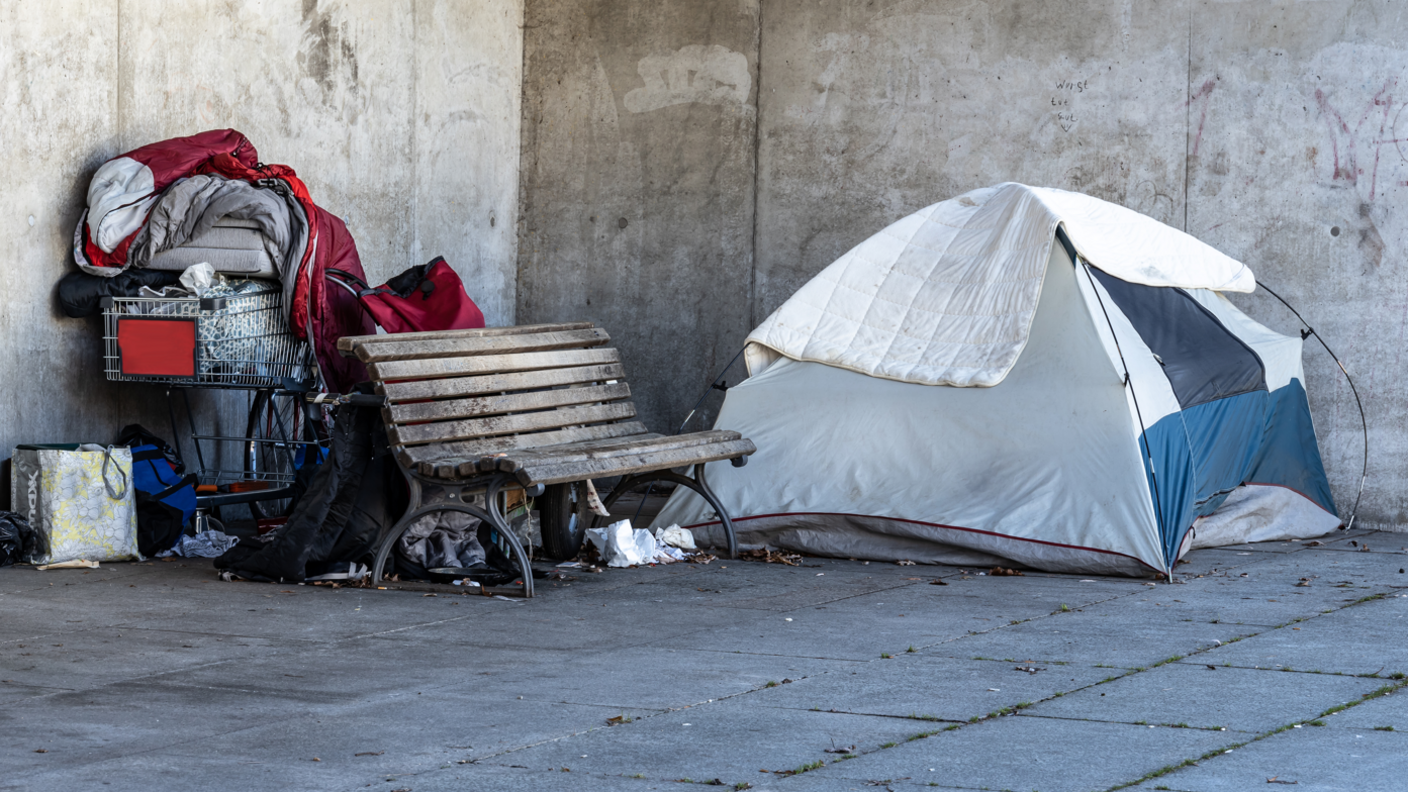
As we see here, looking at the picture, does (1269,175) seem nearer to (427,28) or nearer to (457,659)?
(427,28)

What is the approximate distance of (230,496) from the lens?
23.7 feet

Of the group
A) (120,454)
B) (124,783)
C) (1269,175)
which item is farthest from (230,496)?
(1269,175)

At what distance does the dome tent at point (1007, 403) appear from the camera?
6.68 meters

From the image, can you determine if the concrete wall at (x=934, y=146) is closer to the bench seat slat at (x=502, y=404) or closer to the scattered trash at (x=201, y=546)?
the bench seat slat at (x=502, y=404)

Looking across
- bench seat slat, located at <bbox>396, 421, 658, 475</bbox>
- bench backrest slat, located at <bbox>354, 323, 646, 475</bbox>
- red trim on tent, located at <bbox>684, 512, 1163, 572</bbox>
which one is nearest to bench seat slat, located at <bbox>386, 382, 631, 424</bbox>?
bench backrest slat, located at <bbox>354, 323, 646, 475</bbox>

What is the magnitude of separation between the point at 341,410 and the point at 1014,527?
9.11 ft

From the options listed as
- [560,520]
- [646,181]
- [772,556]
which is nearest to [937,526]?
[772,556]

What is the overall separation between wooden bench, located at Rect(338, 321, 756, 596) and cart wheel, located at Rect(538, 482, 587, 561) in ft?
0.83

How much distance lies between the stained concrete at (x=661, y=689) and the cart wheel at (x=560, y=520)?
0.64 metres

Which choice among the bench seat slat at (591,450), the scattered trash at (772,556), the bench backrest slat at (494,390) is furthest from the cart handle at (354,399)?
the scattered trash at (772,556)

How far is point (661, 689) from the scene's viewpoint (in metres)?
4.36

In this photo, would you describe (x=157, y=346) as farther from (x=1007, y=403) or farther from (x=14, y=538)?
(x=1007, y=403)

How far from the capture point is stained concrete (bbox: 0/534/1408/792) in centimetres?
353

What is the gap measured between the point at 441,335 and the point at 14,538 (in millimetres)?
1987
